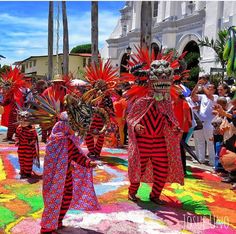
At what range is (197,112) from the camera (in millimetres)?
8219

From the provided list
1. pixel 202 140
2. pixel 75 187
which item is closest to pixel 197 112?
pixel 202 140

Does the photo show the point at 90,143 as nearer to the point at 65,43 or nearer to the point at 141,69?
the point at 141,69

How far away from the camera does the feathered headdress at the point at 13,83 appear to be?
31.1 ft

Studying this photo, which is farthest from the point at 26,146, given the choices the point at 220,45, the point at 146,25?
the point at 220,45

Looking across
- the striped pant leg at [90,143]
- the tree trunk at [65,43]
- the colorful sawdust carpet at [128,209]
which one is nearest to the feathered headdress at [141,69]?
→ the colorful sawdust carpet at [128,209]

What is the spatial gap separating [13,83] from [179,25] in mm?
17835

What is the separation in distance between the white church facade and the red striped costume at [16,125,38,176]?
10.9 metres

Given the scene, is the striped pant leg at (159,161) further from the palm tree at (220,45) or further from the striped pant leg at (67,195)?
the palm tree at (220,45)

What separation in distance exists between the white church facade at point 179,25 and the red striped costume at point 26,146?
1093cm

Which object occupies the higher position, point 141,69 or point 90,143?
point 141,69

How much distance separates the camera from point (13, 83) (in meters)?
9.50

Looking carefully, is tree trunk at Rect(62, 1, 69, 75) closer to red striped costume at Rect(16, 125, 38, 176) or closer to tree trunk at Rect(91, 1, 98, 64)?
tree trunk at Rect(91, 1, 98, 64)

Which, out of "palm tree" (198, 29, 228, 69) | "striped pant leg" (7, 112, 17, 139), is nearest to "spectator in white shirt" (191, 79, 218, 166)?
"striped pant leg" (7, 112, 17, 139)

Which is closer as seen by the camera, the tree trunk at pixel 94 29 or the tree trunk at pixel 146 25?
the tree trunk at pixel 146 25
